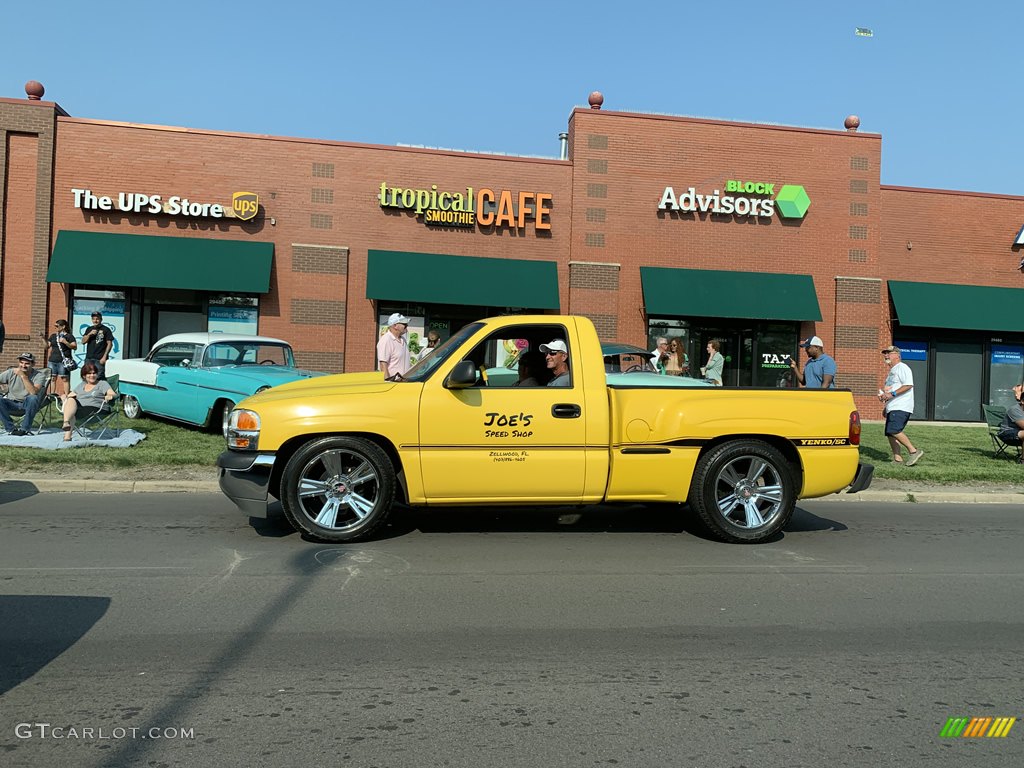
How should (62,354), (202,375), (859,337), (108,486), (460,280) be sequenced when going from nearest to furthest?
(108,486) → (202,375) → (62,354) → (460,280) → (859,337)

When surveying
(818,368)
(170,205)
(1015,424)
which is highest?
(170,205)

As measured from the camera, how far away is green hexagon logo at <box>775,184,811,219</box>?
21219mm

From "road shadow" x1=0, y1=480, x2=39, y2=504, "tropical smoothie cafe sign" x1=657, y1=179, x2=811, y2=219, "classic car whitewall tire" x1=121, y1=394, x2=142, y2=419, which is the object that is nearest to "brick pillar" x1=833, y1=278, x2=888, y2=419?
"tropical smoothie cafe sign" x1=657, y1=179, x2=811, y2=219

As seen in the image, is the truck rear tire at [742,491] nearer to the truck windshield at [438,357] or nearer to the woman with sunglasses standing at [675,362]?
the truck windshield at [438,357]

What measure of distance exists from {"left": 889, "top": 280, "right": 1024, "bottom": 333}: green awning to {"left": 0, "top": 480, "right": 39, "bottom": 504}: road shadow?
19.3 m

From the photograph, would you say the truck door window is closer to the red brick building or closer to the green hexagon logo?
the red brick building

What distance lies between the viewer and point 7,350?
62.1 ft

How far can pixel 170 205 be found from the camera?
19.2m

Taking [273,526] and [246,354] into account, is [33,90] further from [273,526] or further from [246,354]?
[273,526]

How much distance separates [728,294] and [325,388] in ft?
50.1

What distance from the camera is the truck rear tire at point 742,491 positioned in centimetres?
711

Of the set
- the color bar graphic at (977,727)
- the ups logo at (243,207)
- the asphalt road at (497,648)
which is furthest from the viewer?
the ups logo at (243,207)

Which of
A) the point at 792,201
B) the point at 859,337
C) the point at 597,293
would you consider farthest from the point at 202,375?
the point at 859,337

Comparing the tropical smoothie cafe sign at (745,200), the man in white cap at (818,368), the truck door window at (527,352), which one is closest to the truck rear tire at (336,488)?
the truck door window at (527,352)
